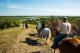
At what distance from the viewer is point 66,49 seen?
7223 millimetres

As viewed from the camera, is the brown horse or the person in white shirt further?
the person in white shirt

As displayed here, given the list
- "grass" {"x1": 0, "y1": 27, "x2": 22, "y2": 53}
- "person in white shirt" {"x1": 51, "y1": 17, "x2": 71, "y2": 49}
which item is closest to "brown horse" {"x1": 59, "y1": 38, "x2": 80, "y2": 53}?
"person in white shirt" {"x1": 51, "y1": 17, "x2": 71, "y2": 49}

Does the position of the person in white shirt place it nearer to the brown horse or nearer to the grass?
the brown horse

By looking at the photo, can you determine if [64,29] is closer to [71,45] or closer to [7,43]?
[71,45]

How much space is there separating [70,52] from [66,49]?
0.20 meters

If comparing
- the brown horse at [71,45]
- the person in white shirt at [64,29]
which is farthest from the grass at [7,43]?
the brown horse at [71,45]

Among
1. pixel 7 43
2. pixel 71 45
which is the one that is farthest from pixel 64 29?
pixel 7 43

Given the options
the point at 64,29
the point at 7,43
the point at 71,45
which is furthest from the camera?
the point at 7,43

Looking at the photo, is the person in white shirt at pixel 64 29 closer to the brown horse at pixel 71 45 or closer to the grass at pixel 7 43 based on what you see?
the brown horse at pixel 71 45

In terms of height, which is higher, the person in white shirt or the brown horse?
the person in white shirt

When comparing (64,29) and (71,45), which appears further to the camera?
(64,29)

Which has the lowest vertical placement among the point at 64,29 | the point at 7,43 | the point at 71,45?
the point at 7,43

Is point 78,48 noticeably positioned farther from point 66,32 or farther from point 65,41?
point 66,32

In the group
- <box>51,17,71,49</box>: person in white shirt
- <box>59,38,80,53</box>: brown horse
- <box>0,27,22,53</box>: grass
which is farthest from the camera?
<box>0,27,22,53</box>: grass
